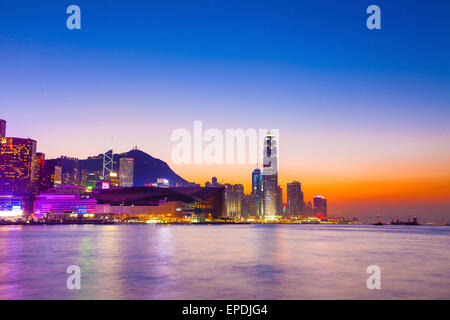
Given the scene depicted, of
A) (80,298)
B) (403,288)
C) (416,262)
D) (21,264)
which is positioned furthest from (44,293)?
(416,262)

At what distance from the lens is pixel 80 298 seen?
24484 millimetres

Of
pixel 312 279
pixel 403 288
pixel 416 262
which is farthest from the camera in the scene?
pixel 416 262

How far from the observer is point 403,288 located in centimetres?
2958

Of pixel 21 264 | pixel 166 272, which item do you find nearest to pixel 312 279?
pixel 166 272

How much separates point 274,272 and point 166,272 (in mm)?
10612

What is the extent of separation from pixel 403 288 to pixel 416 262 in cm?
2027
